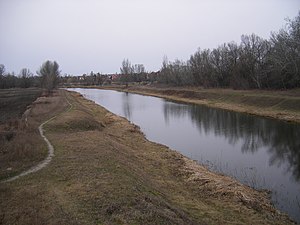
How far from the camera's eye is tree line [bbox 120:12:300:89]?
139ft

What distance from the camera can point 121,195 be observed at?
9617 mm

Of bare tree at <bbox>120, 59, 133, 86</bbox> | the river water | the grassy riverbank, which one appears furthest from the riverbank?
bare tree at <bbox>120, 59, 133, 86</bbox>

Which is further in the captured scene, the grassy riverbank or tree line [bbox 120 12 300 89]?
tree line [bbox 120 12 300 89]

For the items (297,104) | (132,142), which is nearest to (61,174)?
(132,142)

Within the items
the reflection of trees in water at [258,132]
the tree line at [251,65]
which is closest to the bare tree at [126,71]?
the tree line at [251,65]

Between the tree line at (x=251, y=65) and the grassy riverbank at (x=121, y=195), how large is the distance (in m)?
32.7

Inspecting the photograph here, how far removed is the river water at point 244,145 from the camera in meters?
13.7

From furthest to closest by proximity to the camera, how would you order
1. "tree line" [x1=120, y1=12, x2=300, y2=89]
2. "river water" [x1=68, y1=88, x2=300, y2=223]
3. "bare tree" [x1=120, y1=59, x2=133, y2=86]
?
"bare tree" [x1=120, y1=59, x2=133, y2=86] → "tree line" [x1=120, y1=12, x2=300, y2=89] → "river water" [x1=68, y1=88, x2=300, y2=223]

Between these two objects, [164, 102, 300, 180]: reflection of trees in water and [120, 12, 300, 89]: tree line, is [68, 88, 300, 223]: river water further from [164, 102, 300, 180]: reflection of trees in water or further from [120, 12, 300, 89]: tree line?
[120, 12, 300, 89]: tree line

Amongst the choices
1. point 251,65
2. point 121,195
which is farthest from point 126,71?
point 121,195

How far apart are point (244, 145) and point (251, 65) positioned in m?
37.0

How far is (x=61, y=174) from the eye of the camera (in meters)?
11.4

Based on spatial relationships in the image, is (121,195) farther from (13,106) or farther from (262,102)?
(13,106)

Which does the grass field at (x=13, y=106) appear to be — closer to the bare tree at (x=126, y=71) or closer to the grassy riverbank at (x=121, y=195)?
the grassy riverbank at (x=121, y=195)
